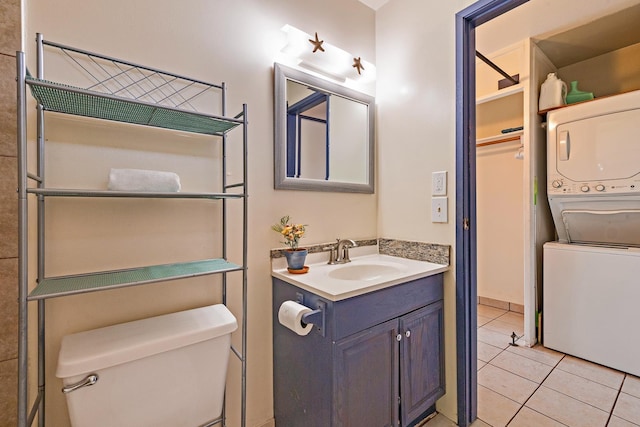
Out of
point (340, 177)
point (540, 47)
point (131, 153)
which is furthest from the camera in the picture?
point (540, 47)

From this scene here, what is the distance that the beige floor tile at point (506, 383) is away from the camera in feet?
5.74

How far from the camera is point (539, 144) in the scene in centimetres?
239

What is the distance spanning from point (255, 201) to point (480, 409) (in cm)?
174

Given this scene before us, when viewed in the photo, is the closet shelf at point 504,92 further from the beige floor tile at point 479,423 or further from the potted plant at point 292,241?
the beige floor tile at point 479,423

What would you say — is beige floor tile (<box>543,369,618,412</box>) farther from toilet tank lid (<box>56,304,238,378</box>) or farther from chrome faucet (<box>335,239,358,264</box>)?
toilet tank lid (<box>56,304,238,378</box>)

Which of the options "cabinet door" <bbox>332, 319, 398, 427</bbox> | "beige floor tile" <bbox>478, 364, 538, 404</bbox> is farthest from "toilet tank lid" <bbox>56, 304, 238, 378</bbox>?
"beige floor tile" <bbox>478, 364, 538, 404</bbox>

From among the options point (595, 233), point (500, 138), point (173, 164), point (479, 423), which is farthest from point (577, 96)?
point (173, 164)

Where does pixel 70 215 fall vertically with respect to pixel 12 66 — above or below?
below

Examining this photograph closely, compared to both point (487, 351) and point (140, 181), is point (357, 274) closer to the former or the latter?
point (140, 181)

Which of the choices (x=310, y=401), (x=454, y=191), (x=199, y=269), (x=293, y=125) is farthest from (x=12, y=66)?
(x=454, y=191)

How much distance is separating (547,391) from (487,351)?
0.51 metres

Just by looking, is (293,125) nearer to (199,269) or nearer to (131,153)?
(131,153)

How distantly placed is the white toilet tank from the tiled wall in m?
0.15

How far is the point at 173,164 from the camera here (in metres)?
1.20
